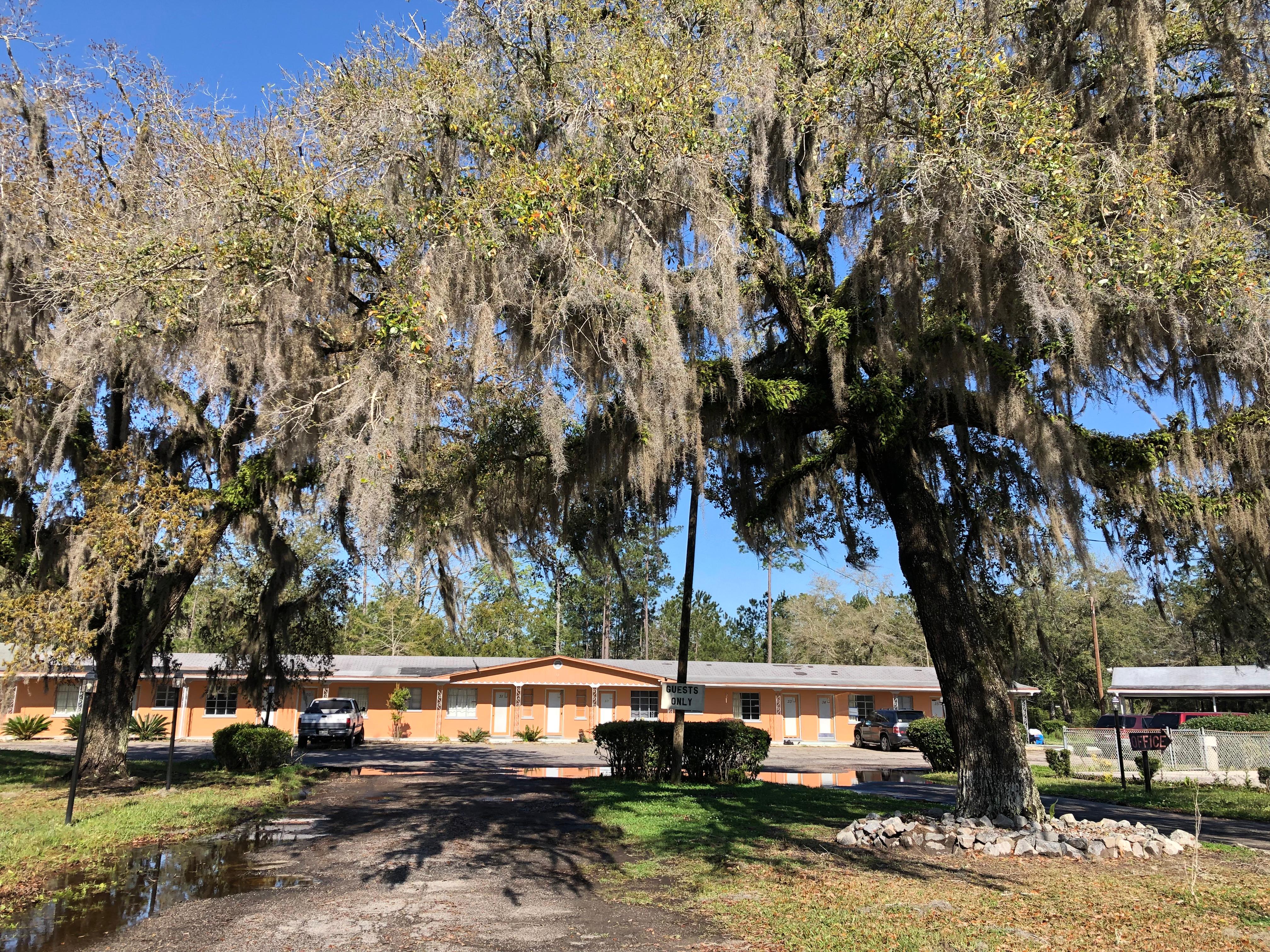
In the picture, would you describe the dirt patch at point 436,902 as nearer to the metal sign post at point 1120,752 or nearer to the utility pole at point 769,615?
the metal sign post at point 1120,752

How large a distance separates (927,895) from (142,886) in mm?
6155

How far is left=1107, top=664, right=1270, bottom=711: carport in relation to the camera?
2977 cm

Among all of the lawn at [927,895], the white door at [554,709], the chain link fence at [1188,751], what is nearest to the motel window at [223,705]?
the white door at [554,709]

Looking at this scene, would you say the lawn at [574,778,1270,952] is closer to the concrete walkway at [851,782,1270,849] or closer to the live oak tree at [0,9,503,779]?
the concrete walkway at [851,782,1270,849]

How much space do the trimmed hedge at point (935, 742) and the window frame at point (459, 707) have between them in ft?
54.5

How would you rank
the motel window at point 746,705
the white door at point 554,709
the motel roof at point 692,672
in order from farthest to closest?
the motel window at point 746,705 → the white door at point 554,709 → the motel roof at point 692,672

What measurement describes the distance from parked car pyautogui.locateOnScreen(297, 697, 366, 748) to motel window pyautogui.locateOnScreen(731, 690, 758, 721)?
14292 millimetres

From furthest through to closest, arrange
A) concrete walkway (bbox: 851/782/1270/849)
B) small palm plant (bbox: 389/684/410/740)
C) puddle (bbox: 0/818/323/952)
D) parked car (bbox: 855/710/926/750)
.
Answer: small palm plant (bbox: 389/684/410/740)
parked car (bbox: 855/710/926/750)
concrete walkway (bbox: 851/782/1270/849)
puddle (bbox: 0/818/323/952)

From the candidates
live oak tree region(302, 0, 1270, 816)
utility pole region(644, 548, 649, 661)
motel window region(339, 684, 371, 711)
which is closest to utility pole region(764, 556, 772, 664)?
utility pole region(644, 548, 649, 661)

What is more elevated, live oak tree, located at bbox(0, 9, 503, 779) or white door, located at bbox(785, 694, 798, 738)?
live oak tree, located at bbox(0, 9, 503, 779)

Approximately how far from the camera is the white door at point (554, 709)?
31.2 m

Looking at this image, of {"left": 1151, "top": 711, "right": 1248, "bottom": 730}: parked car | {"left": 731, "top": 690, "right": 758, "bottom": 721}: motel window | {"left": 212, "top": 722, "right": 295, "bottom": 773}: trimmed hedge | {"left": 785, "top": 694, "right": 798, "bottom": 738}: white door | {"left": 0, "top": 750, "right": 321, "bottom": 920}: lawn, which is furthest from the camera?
{"left": 785, "top": 694, "right": 798, "bottom": 738}: white door

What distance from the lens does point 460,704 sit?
101ft

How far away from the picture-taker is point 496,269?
826 centimetres
